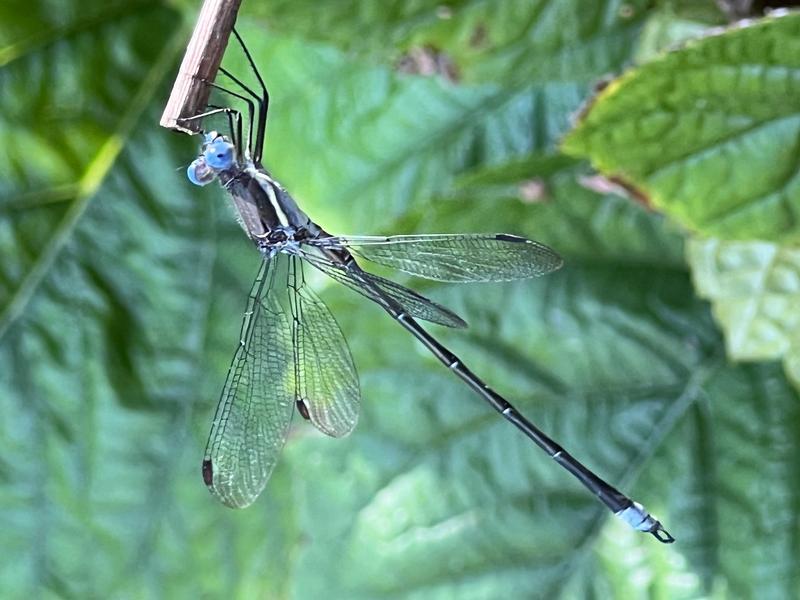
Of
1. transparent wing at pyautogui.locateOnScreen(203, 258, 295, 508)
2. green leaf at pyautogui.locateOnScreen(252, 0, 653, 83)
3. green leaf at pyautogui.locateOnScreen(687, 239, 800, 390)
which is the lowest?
green leaf at pyautogui.locateOnScreen(687, 239, 800, 390)

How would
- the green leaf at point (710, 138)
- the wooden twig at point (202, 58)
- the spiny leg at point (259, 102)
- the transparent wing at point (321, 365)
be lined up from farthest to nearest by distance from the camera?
the transparent wing at point (321, 365)
the spiny leg at point (259, 102)
the green leaf at point (710, 138)
the wooden twig at point (202, 58)

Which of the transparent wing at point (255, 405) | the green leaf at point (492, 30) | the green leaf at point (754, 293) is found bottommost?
the green leaf at point (754, 293)

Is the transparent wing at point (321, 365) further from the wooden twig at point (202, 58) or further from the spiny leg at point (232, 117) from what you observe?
the wooden twig at point (202, 58)

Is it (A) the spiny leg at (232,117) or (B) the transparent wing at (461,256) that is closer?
(A) the spiny leg at (232,117)

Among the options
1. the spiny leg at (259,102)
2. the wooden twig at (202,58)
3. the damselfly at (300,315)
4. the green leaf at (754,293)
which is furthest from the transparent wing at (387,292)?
the wooden twig at (202,58)

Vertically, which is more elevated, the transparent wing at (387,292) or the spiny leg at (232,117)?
the spiny leg at (232,117)

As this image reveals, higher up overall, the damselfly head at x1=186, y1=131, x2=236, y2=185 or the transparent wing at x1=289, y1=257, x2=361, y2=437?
the damselfly head at x1=186, y1=131, x2=236, y2=185

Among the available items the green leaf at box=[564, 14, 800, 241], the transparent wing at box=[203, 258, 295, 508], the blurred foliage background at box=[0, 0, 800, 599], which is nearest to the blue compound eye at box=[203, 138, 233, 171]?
the blurred foliage background at box=[0, 0, 800, 599]

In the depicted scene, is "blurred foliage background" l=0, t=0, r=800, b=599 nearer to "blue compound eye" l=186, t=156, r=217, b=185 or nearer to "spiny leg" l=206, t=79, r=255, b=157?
"spiny leg" l=206, t=79, r=255, b=157
